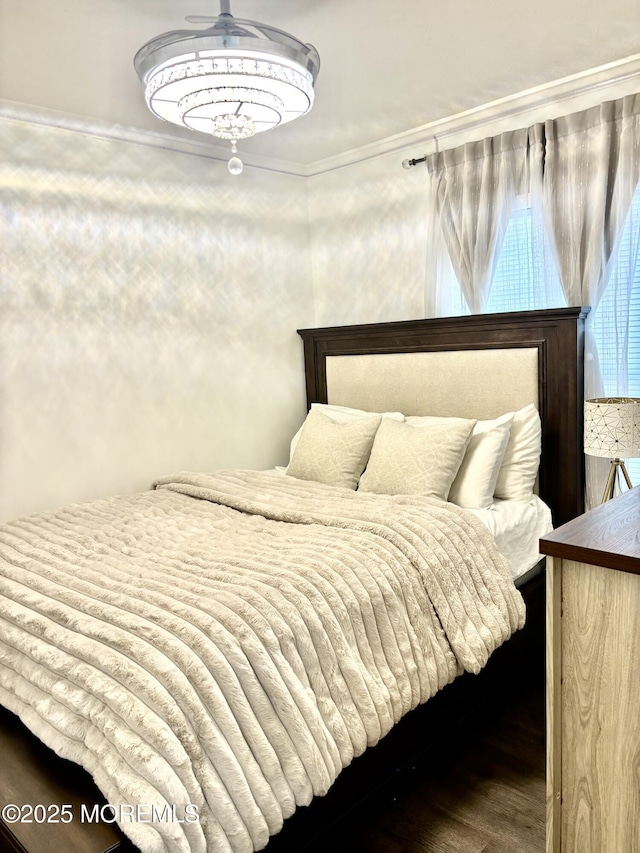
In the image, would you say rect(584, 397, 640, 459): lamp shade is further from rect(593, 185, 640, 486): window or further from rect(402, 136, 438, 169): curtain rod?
rect(402, 136, 438, 169): curtain rod

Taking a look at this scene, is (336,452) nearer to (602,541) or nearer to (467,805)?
(467,805)

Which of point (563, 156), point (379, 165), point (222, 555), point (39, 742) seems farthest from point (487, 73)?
point (39, 742)

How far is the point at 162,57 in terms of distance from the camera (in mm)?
1821

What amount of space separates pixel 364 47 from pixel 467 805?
2670mm

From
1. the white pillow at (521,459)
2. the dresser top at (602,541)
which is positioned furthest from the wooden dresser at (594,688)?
the white pillow at (521,459)

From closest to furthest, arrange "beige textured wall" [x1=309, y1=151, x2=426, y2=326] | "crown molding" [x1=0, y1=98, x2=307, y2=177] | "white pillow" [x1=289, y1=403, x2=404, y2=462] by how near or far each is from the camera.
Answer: "crown molding" [x1=0, y1=98, x2=307, y2=177] → "white pillow" [x1=289, y1=403, x2=404, y2=462] → "beige textured wall" [x1=309, y1=151, x2=426, y2=326]

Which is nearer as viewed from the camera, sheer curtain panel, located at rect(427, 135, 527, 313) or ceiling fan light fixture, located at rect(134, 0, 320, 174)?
ceiling fan light fixture, located at rect(134, 0, 320, 174)

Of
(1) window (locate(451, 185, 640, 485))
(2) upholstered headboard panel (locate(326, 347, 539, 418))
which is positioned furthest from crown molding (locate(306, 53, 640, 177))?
(2) upholstered headboard panel (locate(326, 347, 539, 418))

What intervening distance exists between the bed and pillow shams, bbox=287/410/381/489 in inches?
2.9

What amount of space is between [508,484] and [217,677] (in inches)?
68.4

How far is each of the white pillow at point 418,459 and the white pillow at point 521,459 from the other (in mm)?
228

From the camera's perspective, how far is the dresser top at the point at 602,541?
134 centimetres

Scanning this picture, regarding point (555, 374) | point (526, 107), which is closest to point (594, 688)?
point (555, 374)

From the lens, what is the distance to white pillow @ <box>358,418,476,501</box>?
8.61ft
